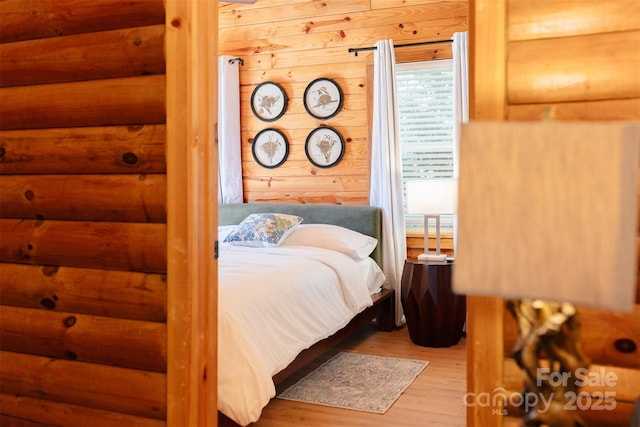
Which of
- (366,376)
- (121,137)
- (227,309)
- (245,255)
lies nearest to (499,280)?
(121,137)

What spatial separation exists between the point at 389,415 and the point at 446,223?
2.37 meters

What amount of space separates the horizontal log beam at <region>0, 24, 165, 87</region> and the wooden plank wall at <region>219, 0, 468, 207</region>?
353 cm

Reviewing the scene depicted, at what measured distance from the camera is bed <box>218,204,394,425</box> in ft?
10.0

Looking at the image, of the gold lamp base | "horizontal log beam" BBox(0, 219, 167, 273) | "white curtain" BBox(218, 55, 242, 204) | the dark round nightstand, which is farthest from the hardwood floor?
"white curtain" BBox(218, 55, 242, 204)

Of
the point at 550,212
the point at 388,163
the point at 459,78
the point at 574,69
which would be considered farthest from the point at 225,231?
the point at 550,212

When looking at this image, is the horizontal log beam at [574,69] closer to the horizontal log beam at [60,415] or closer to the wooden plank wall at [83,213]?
the wooden plank wall at [83,213]

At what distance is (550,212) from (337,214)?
4.45m

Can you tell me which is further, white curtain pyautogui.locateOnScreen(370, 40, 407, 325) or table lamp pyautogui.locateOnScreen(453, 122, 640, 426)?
white curtain pyautogui.locateOnScreen(370, 40, 407, 325)

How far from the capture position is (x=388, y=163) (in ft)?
17.9

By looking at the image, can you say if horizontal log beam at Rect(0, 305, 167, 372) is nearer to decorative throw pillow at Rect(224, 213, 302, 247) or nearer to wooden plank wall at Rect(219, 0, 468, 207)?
decorative throw pillow at Rect(224, 213, 302, 247)

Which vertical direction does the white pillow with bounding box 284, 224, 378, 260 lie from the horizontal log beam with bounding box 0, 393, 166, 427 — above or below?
above

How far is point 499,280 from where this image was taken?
3.63 ft

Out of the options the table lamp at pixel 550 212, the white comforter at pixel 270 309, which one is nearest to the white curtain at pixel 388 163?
the white comforter at pixel 270 309

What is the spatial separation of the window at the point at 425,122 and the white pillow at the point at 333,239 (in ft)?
2.05
